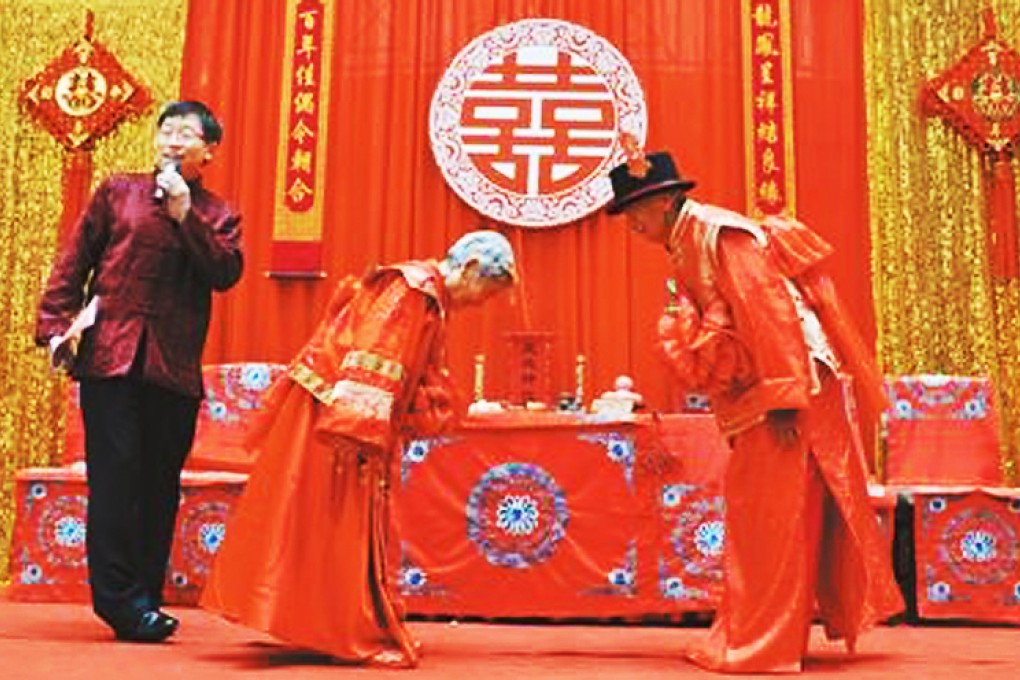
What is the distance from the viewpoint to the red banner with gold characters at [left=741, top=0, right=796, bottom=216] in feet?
14.6

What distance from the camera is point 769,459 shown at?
88.3 inches

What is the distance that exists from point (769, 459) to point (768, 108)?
8.65 ft

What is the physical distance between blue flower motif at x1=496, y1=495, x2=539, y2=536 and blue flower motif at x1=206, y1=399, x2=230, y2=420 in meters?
1.19

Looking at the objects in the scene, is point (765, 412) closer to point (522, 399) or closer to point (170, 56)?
point (522, 399)

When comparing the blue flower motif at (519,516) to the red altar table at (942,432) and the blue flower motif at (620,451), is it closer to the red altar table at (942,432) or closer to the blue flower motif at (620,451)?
the blue flower motif at (620,451)

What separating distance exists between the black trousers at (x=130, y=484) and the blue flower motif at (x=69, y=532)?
1209 mm

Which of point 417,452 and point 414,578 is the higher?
point 417,452

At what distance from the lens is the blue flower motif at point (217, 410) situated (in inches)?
156

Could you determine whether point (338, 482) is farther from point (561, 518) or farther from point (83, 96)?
point (83, 96)

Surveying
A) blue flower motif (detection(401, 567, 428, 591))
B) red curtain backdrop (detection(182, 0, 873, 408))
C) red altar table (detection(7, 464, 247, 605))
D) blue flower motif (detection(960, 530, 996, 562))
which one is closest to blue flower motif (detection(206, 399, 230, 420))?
red altar table (detection(7, 464, 247, 605))

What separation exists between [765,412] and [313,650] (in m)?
0.98

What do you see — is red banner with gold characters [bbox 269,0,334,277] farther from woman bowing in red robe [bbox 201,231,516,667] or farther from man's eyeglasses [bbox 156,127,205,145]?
woman bowing in red robe [bbox 201,231,516,667]

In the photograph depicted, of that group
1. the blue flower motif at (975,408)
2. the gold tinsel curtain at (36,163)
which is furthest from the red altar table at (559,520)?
the gold tinsel curtain at (36,163)

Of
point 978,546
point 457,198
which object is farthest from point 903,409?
point 457,198
